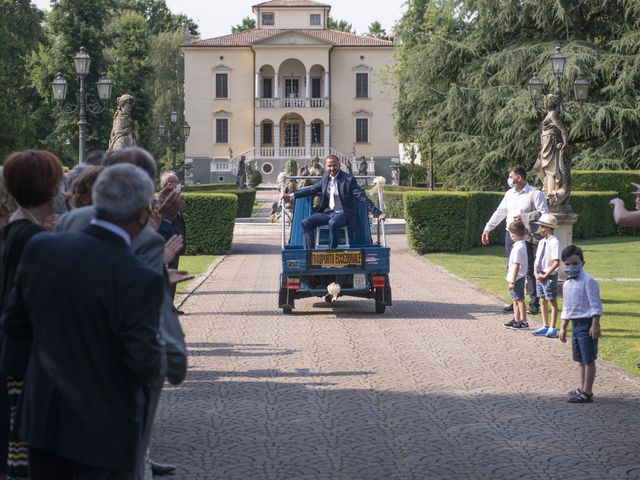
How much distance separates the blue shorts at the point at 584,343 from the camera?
8.41 m

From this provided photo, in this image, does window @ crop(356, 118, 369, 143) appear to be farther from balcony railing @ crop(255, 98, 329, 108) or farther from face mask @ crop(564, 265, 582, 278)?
face mask @ crop(564, 265, 582, 278)

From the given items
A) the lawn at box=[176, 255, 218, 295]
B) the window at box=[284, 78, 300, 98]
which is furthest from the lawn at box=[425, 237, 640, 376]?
the window at box=[284, 78, 300, 98]

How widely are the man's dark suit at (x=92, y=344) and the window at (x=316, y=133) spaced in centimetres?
7872

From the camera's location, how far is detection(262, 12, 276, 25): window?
8556 centimetres

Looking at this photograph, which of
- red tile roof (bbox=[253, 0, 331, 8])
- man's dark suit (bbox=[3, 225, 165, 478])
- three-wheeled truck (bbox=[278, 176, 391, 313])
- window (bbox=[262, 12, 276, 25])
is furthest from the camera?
window (bbox=[262, 12, 276, 25])

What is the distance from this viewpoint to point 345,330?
12.5 m

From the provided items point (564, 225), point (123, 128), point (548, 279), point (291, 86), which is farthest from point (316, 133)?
point (548, 279)

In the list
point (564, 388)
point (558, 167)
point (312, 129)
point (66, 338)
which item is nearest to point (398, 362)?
point (564, 388)

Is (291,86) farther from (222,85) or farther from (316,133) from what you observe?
(222,85)

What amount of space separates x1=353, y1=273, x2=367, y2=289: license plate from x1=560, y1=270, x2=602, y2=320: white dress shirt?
550cm

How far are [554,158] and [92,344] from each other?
52.8ft

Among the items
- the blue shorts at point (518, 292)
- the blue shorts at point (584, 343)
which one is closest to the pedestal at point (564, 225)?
the blue shorts at point (518, 292)

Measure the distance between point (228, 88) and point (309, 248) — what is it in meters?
69.2

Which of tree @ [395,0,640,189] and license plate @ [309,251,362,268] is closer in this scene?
license plate @ [309,251,362,268]
